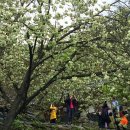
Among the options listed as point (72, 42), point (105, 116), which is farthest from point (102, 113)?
point (72, 42)

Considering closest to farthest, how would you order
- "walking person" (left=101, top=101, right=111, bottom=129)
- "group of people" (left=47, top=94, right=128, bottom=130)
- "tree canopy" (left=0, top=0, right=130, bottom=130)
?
1. "tree canopy" (left=0, top=0, right=130, bottom=130)
2. "group of people" (left=47, top=94, right=128, bottom=130)
3. "walking person" (left=101, top=101, right=111, bottom=129)

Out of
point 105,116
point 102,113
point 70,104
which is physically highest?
point 70,104

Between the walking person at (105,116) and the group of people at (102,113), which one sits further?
the walking person at (105,116)

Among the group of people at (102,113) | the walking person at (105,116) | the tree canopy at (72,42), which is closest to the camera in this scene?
the tree canopy at (72,42)

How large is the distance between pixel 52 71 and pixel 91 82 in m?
1.96

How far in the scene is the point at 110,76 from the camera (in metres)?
16.5

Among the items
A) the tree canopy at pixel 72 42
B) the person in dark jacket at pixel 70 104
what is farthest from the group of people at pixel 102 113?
the tree canopy at pixel 72 42

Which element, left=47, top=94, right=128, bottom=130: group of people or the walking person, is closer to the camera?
left=47, top=94, right=128, bottom=130: group of people

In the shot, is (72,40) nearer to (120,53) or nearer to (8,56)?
(120,53)

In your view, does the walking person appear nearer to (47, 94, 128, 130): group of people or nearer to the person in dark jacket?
(47, 94, 128, 130): group of people

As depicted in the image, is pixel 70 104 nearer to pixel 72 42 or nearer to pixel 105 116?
pixel 105 116

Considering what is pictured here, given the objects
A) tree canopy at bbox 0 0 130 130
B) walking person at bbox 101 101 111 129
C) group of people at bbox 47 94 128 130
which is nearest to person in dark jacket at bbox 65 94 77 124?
group of people at bbox 47 94 128 130

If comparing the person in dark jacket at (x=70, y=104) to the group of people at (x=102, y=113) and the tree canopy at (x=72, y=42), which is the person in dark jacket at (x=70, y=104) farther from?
the tree canopy at (x=72, y=42)

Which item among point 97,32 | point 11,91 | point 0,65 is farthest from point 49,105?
point 97,32
